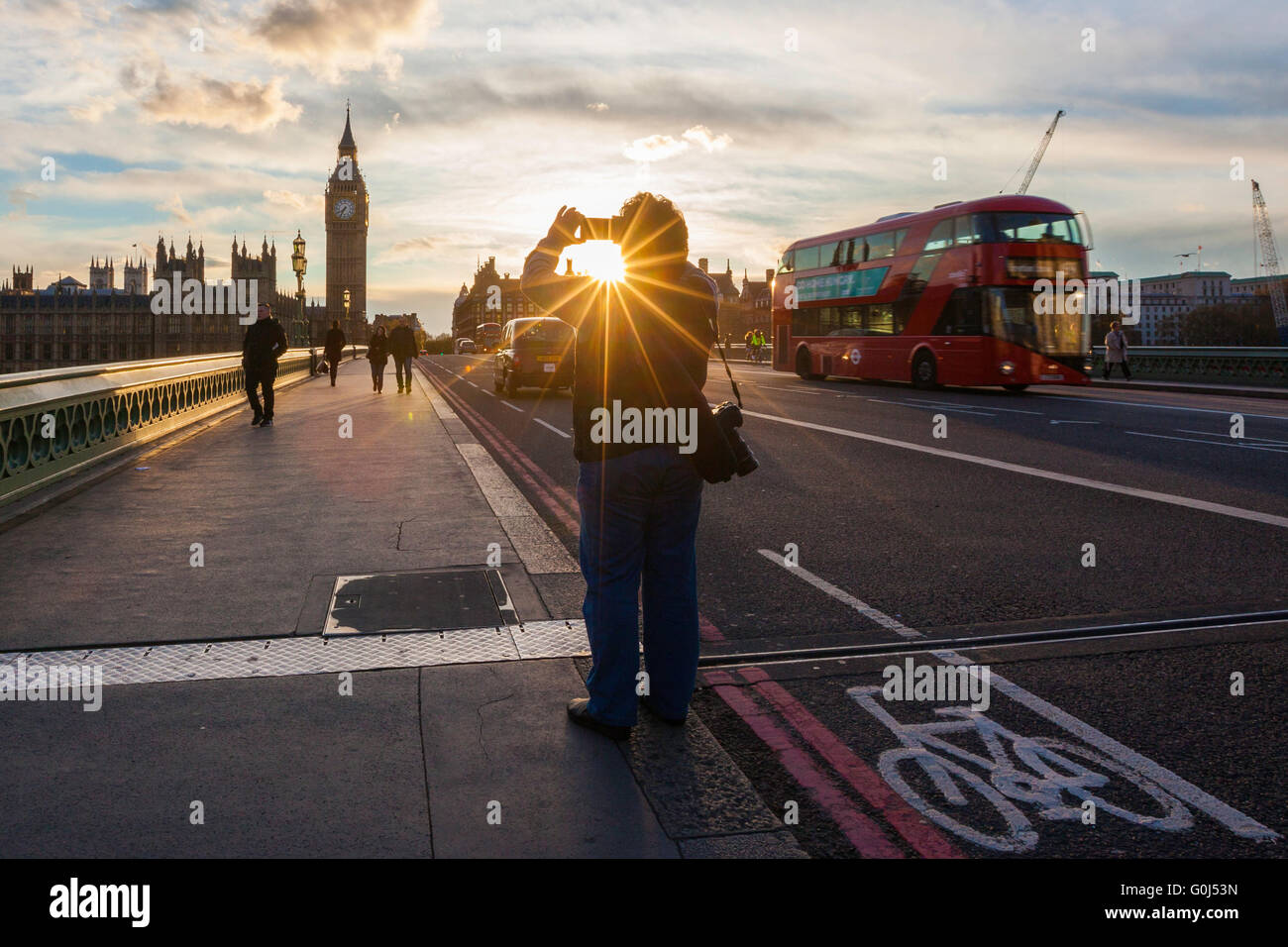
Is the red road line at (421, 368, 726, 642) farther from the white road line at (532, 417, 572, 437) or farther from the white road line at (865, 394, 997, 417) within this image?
the white road line at (865, 394, 997, 417)

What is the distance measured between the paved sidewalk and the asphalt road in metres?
0.46

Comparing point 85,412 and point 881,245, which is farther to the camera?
point 881,245

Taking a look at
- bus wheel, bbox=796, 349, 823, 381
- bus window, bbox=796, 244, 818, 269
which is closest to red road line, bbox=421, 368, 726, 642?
bus window, bbox=796, 244, 818, 269

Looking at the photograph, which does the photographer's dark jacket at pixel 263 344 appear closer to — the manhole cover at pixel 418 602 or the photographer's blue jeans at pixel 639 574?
the manhole cover at pixel 418 602

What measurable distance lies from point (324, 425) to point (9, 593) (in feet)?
34.0

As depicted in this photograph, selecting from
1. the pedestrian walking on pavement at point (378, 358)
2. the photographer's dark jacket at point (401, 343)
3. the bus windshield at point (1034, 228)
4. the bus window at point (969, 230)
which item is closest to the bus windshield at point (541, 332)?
the photographer's dark jacket at point (401, 343)

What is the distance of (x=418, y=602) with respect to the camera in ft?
17.9

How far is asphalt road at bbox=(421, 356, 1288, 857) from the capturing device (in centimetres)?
312

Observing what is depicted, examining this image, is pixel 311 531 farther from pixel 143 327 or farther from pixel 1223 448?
pixel 143 327

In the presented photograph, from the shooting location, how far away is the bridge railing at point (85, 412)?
842 centimetres

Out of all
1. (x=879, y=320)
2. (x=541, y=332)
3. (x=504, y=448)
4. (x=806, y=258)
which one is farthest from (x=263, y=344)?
(x=806, y=258)

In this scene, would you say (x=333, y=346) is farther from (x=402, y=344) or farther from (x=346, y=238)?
(x=346, y=238)

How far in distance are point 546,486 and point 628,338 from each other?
637cm
